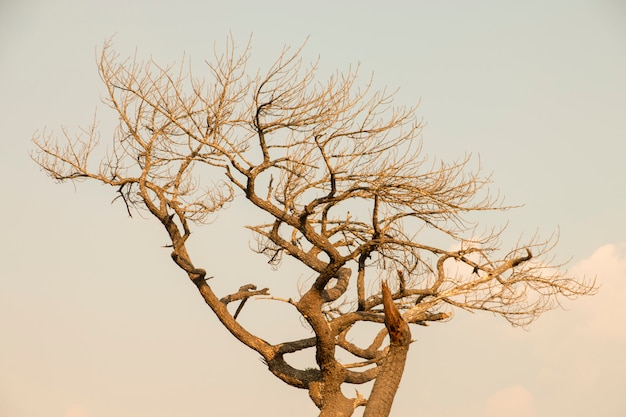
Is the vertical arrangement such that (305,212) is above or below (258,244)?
below

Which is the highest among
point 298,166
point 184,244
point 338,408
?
point 298,166

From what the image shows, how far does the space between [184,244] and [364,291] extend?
3.52 meters

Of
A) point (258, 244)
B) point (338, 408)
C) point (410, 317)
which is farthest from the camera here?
point (258, 244)

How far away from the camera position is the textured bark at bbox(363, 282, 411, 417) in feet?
45.4

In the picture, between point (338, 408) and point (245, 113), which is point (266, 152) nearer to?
point (245, 113)

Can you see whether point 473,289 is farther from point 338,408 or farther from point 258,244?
point 258,244

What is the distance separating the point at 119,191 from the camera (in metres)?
17.0

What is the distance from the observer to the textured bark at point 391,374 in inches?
545

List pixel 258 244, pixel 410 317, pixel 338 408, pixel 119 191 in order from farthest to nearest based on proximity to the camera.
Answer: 1. pixel 258 244
2. pixel 119 191
3. pixel 338 408
4. pixel 410 317

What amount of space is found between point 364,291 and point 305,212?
1.96m

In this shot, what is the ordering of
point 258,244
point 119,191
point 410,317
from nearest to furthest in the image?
point 410,317, point 119,191, point 258,244

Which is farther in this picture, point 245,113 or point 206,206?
point 206,206

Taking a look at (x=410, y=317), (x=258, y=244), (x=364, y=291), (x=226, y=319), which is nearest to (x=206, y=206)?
(x=258, y=244)

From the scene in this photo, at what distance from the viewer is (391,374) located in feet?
46.1
